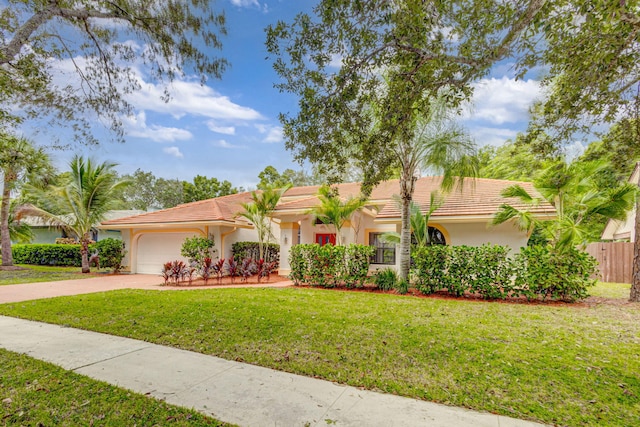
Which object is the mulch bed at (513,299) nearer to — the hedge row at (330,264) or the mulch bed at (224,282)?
the hedge row at (330,264)

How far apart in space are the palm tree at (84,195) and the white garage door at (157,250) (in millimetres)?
2736

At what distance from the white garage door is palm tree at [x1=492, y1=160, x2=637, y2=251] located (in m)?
14.6

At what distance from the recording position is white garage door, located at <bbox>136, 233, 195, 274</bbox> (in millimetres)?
17781

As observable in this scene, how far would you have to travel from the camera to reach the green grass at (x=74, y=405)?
3.44 m

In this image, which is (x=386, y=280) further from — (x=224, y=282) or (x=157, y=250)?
(x=157, y=250)

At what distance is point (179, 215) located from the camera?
18.0 meters

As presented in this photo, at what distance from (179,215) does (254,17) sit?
1284 centimetres

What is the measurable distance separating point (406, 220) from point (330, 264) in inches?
136

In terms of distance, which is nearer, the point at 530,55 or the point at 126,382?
the point at 126,382

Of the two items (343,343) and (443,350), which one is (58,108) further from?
(443,350)

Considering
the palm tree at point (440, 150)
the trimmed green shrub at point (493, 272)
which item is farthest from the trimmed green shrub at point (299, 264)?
the trimmed green shrub at point (493, 272)

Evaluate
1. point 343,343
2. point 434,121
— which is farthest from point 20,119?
point 434,121

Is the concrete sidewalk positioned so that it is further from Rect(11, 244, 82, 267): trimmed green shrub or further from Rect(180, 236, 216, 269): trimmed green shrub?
Rect(11, 244, 82, 267): trimmed green shrub

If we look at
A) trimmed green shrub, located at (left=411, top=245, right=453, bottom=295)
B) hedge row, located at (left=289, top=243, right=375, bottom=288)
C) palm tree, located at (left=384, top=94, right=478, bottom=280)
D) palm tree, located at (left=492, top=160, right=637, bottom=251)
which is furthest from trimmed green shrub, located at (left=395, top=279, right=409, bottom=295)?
palm tree, located at (left=492, top=160, right=637, bottom=251)
